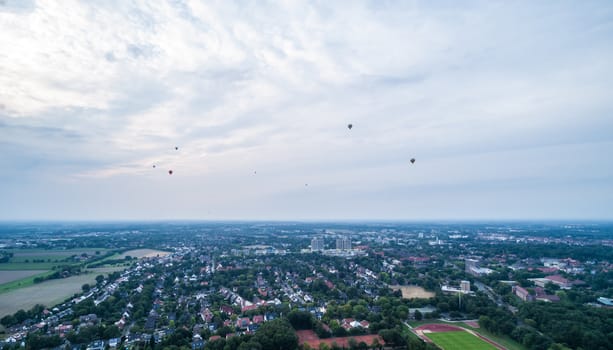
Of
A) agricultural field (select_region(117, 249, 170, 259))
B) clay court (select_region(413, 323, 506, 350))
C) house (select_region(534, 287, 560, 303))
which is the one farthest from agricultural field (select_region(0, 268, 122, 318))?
house (select_region(534, 287, 560, 303))

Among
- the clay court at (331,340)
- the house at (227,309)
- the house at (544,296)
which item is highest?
the house at (544,296)

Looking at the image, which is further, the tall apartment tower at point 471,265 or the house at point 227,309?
the tall apartment tower at point 471,265

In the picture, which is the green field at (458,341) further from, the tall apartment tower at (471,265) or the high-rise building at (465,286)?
the tall apartment tower at (471,265)

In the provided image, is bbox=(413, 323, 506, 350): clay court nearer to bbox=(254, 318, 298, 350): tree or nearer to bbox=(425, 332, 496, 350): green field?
bbox=(425, 332, 496, 350): green field

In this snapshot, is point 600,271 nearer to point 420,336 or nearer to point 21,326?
point 420,336

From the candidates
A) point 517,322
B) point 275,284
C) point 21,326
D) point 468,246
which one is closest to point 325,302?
→ point 275,284

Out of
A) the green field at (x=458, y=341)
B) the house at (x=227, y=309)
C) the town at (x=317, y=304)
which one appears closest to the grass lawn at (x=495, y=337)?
the town at (x=317, y=304)

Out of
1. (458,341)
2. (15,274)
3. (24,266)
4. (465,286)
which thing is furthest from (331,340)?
(24,266)

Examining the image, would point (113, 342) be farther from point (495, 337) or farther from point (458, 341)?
point (495, 337)
